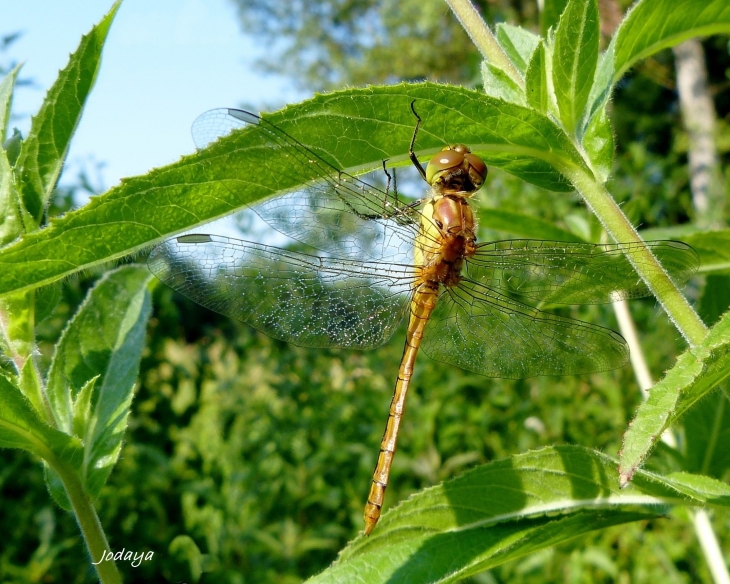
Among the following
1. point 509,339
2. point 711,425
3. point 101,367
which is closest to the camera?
point 101,367

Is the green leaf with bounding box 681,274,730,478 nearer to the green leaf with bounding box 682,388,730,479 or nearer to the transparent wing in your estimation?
the green leaf with bounding box 682,388,730,479

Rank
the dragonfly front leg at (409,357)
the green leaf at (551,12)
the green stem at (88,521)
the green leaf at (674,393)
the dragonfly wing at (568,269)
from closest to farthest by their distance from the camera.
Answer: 1. the green leaf at (674,393)
2. the green stem at (88,521)
3. the dragonfly wing at (568,269)
4. the green leaf at (551,12)
5. the dragonfly front leg at (409,357)

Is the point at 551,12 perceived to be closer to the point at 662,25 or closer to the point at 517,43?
the point at 517,43

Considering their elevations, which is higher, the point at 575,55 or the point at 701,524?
the point at 575,55

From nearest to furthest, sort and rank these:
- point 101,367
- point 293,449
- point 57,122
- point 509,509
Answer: point 57,122 → point 509,509 → point 101,367 → point 293,449

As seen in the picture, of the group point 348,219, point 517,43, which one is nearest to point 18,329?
point 348,219

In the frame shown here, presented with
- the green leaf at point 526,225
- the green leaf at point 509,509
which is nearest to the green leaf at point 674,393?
the green leaf at point 509,509

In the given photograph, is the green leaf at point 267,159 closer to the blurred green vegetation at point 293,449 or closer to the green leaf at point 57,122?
the green leaf at point 57,122

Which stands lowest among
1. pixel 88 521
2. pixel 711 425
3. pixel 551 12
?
pixel 88 521

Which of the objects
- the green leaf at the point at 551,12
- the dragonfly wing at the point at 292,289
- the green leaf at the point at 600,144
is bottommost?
the dragonfly wing at the point at 292,289
